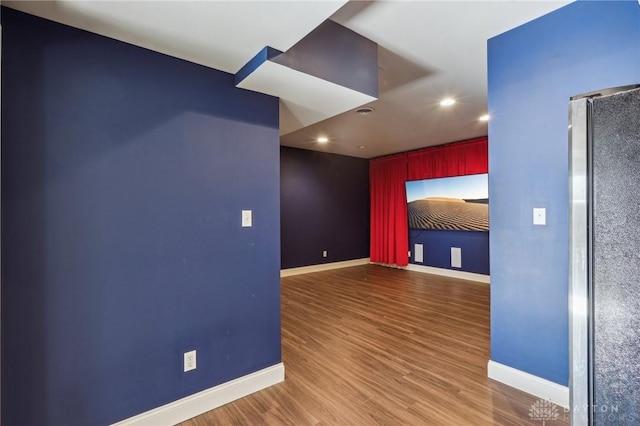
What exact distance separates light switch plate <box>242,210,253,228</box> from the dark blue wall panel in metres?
4.46

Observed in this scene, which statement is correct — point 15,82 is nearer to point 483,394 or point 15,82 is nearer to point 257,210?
point 257,210

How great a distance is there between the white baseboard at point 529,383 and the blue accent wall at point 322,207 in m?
3.98

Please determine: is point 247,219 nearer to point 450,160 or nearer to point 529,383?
point 529,383

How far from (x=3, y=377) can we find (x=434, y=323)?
10.9ft

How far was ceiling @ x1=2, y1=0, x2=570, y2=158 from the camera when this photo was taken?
1372 mm

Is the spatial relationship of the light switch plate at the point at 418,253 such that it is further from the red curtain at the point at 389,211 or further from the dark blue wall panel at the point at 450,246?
the red curtain at the point at 389,211

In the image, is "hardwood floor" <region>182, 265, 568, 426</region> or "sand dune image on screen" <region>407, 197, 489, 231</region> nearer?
"hardwood floor" <region>182, 265, 568, 426</region>

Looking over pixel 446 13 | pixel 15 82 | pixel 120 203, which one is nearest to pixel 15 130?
pixel 15 82

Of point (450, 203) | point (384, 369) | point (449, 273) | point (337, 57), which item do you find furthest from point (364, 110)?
point (449, 273)

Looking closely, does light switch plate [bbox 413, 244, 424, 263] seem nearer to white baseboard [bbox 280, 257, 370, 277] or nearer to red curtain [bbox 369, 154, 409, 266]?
red curtain [bbox 369, 154, 409, 266]

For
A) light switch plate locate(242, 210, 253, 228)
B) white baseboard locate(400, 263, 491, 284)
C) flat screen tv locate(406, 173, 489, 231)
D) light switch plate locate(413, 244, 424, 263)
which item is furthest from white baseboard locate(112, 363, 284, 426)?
light switch plate locate(413, 244, 424, 263)

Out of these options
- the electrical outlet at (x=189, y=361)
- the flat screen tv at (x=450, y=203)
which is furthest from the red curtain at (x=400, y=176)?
the electrical outlet at (x=189, y=361)

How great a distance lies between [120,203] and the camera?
5.40 ft

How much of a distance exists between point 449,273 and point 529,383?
12.4ft
